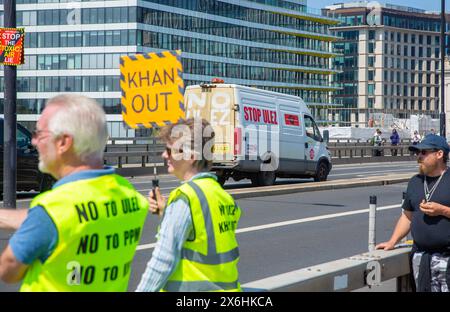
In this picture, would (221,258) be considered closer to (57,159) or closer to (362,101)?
(57,159)

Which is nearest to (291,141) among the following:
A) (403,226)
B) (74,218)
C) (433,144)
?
(403,226)

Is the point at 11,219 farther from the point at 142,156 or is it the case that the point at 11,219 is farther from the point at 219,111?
the point at 142,156

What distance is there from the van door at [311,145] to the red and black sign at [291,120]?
0.60 metres

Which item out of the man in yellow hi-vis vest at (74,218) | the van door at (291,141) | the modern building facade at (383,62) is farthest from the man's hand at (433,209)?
the modern building facade at (383,62)

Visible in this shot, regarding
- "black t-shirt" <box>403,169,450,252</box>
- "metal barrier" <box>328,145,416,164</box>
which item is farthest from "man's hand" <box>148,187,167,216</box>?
"metal barrier" <box>328,145,416,164</box>

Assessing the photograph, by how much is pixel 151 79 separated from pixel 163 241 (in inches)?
282

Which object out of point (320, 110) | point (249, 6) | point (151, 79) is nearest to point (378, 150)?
point (151, 79)

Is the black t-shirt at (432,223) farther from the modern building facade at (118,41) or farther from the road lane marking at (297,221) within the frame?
the modern building facade at (118,41)

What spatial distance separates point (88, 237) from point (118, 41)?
93.8 metres

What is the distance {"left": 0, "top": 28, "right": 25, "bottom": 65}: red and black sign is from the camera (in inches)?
583

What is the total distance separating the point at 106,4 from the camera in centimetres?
9631

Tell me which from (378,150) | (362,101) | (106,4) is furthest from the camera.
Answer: (362,101)

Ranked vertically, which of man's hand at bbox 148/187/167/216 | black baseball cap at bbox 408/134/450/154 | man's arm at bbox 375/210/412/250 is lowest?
man's arm at bbox 375/210/412/250

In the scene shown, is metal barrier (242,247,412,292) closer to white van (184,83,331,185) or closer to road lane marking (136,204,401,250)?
road lane marking (136,204,401,250)
